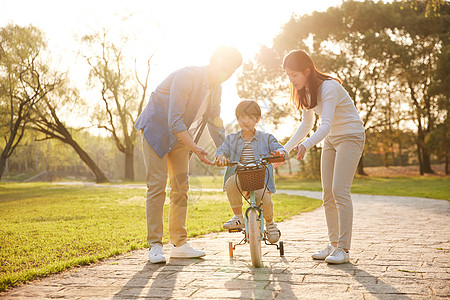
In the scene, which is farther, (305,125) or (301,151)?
(305,125)

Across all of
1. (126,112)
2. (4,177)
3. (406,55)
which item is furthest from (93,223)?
(4,177)

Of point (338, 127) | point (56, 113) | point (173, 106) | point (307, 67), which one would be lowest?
point (338, 127)

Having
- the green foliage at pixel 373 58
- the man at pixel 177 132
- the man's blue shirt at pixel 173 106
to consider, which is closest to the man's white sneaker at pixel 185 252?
the man at pixel 177 132

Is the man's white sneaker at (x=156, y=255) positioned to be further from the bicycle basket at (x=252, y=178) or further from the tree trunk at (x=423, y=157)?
the tree trunk at (x=423, y=157)

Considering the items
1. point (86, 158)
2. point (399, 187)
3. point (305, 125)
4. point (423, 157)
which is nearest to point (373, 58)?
point (423, 157)

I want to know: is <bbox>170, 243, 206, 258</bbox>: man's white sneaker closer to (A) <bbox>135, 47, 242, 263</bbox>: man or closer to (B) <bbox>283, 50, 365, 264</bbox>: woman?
(A) <bbox>135, 47, 242, 263</bbox>: man

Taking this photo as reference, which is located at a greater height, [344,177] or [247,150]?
[247,150]

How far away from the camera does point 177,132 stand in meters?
4.40

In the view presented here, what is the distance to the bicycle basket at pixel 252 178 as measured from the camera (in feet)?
13.0

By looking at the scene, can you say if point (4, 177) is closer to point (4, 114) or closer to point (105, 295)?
point (4, 114)

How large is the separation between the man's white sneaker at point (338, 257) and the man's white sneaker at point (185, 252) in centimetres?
130

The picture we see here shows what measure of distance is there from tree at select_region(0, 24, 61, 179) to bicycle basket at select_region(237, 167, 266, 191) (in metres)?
26.0

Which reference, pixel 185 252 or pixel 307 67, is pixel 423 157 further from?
pixel 185 252

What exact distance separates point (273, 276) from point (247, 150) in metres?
1.30
